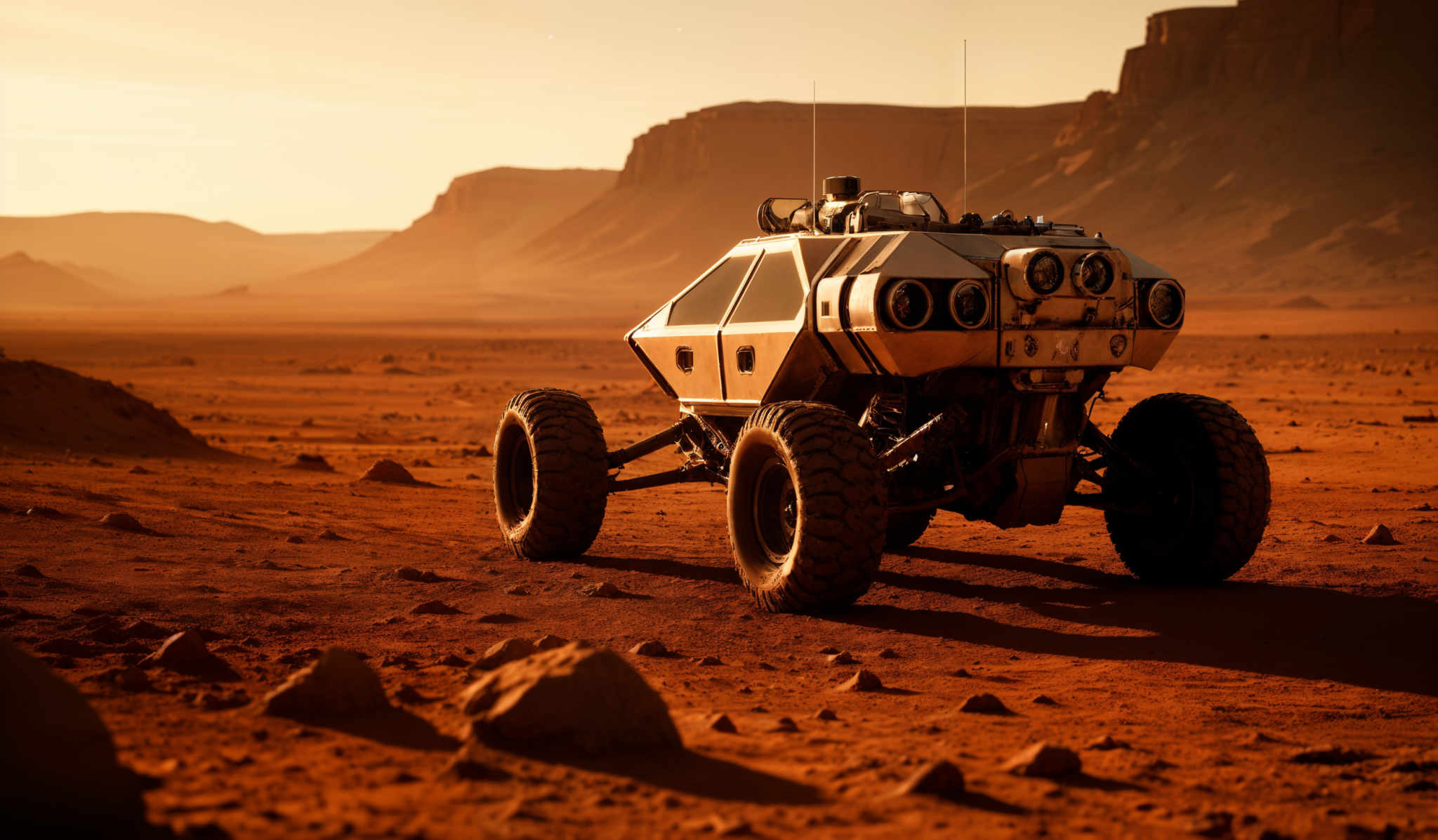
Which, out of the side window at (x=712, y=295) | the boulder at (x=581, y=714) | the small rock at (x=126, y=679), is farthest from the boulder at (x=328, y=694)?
the side window at (x=712, y=295)

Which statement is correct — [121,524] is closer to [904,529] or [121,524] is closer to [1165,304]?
[904,529]

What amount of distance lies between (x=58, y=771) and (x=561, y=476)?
5.65 meters

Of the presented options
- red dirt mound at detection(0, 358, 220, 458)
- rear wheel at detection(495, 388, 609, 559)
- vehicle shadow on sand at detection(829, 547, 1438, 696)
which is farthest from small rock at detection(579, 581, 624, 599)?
red dirt mound at detection(0, 358, 220, 458)

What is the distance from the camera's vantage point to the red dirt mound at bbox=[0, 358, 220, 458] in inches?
624

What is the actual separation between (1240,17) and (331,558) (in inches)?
4976

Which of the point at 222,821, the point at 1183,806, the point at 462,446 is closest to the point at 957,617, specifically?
the point at 1183,806

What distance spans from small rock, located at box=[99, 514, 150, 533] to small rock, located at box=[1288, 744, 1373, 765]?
24.9 feet

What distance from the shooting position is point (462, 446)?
65.4 ft

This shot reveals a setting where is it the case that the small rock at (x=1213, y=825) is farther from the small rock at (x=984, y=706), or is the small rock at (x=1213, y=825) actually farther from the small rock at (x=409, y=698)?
the small rock at (x=409, y=698)

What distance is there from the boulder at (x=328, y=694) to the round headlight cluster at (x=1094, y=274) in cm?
438

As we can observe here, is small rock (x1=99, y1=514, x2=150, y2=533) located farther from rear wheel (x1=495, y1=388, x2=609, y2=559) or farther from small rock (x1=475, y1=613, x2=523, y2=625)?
small rock (x1=475, y1=613, x2=523, y2=625)

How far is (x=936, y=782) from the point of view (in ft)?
13.7

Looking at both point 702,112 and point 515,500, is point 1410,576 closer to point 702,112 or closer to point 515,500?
point 515,500

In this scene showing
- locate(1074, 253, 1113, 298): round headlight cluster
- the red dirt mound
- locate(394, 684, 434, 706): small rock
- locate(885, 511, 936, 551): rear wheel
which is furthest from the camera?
the red dirt mound
